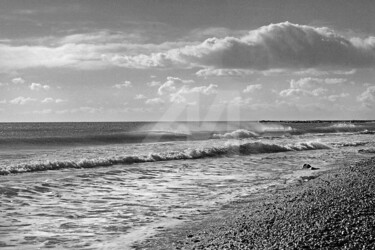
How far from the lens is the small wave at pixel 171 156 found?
26.4m

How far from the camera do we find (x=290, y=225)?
32.1ft

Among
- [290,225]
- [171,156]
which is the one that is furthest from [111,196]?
[171,156]

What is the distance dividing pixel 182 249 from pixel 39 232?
4.30m

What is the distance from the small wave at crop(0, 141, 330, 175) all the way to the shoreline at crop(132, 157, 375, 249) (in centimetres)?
1659

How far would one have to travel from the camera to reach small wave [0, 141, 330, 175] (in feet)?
86.5

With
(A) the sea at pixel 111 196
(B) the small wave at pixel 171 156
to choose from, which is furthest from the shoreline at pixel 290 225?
(B) the small wave at pixel 171 156

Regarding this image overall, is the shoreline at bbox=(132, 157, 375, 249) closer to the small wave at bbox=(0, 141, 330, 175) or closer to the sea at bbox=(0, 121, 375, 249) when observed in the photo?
the sea at bbox=(0, 121, 375, 249)

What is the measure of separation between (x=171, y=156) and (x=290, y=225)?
25140mm

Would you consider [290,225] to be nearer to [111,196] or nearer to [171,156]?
[111,196]

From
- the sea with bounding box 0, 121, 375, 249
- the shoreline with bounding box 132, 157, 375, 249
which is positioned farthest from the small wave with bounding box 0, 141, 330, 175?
the shoreline with bounding box 132, 157, 375, 249

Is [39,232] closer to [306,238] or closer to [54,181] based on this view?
[306,238]

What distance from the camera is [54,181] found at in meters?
20.5

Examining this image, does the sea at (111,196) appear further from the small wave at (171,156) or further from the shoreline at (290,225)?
the shoreline at (290,225)

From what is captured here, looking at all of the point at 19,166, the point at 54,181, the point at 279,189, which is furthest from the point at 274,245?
the point at 19,166
